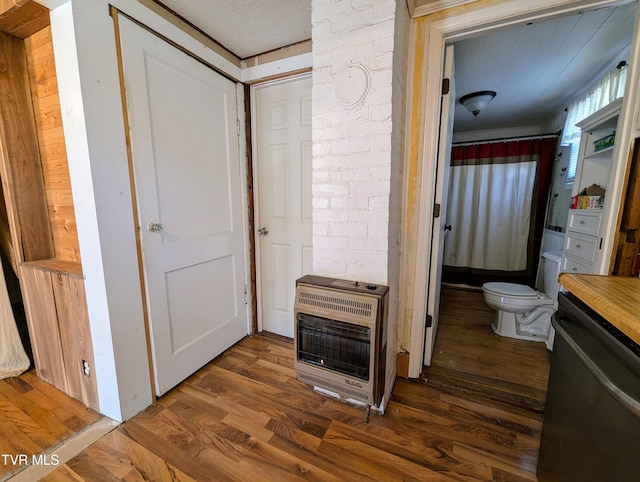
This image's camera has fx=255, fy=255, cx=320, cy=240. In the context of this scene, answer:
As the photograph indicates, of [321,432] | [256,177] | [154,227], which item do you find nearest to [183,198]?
[154,227]

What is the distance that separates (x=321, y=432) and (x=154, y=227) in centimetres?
137

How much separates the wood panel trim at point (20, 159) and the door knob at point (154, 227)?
72cm

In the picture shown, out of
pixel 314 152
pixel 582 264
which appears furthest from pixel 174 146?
pixel 582 264

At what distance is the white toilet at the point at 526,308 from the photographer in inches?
81.6

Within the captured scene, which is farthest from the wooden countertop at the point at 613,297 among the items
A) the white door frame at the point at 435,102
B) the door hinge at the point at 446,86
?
the door hinge at the point at 446,86

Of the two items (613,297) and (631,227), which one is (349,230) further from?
(631,227)

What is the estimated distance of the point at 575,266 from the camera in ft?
5.80

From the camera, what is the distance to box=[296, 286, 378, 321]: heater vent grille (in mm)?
1170

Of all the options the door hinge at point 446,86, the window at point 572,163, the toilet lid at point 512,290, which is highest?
the door hinge at point 446,86

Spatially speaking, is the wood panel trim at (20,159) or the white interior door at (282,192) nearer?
the wood panel trim at (20,159)

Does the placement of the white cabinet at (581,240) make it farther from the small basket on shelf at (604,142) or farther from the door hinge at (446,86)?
the door hinge at (446,86)

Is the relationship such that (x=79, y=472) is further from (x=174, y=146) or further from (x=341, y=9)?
(x=341, y=9)

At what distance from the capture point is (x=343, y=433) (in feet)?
4.14

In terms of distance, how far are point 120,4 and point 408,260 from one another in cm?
194
